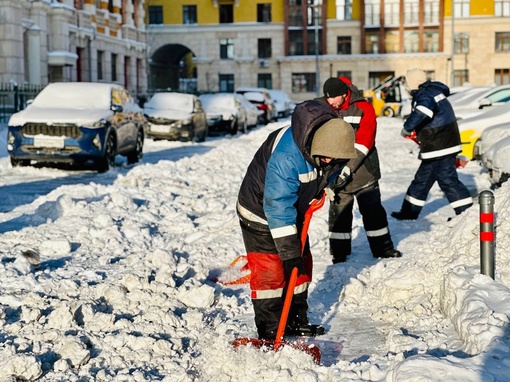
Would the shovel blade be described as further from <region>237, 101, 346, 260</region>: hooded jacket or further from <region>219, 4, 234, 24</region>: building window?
<region>219, 4, 234, 24</region>: building window

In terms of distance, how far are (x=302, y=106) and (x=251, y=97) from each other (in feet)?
116

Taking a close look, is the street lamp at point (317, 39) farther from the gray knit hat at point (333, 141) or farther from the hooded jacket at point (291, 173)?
the gray knit hat at point (333, 141)

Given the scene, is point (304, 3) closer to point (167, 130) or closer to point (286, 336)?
point (167, 130)

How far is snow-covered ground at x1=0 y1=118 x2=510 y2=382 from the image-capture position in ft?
16.5

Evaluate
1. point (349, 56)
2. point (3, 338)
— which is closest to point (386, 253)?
point (3, 338)

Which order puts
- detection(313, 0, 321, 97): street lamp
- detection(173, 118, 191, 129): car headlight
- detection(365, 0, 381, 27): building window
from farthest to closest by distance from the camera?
detection(365, 0, 381, 27): building window < detection(313, 0, 321, 97): street lamp < detection(173, 118, 191, 129): car headlight

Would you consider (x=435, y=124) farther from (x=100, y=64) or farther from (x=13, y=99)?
(x=100, y=64)

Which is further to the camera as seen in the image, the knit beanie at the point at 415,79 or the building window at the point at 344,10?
the building window at the point at 344,10

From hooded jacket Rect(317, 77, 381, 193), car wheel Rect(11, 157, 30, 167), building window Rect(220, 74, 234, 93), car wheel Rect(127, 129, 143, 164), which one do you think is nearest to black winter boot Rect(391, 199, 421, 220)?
hooded jacket Rect(317, 77, 381, 193)

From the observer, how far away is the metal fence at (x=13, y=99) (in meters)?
25.6

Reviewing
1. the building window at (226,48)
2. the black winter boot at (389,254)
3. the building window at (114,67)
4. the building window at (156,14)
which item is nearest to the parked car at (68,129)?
the black winter boot at (389,254)

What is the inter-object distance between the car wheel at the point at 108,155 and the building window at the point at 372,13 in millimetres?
52399

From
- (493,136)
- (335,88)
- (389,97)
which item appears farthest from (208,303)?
(389,97)

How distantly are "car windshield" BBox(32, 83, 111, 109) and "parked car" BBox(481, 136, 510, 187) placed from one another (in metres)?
8.22
